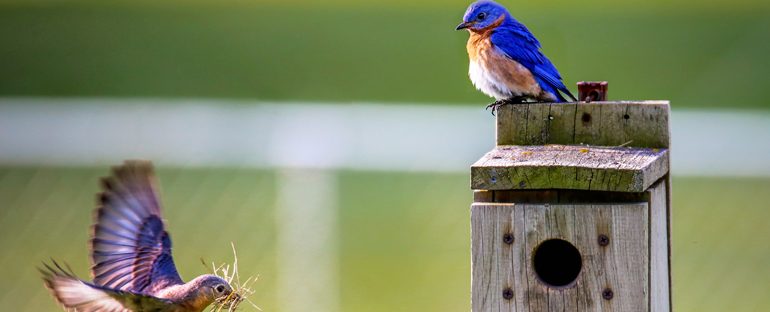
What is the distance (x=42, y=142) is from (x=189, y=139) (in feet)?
4.12

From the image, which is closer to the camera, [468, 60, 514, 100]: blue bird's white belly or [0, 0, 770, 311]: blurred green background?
[468, 60, 514, 100]: blue bird's white belly

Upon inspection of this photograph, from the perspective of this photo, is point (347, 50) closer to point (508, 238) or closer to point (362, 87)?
point (362, 87)

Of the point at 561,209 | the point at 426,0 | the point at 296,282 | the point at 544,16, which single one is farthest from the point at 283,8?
the point at 561,209

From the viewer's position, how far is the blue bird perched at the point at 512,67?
4465 millimetres

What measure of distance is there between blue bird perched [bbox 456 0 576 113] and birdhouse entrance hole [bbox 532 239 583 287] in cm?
94

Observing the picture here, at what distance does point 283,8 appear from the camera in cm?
1902

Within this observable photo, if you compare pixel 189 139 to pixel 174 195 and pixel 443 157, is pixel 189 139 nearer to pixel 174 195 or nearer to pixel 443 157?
pixel 174 195

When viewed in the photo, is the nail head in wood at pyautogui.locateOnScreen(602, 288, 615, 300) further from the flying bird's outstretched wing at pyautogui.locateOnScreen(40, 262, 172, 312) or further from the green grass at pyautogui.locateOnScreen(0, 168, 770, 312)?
the green grass at pyautogui.locateOnScreen(0, 168, 770, 312)

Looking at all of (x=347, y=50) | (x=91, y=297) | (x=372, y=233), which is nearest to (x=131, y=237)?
(x=91, y=297)

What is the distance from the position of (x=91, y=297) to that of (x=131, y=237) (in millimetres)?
698

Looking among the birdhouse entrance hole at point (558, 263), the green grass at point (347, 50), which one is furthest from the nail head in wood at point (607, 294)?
the green grass at point (347, 50)

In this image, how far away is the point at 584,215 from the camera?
3074 mm

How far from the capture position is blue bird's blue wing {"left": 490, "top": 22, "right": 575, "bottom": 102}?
4461mm

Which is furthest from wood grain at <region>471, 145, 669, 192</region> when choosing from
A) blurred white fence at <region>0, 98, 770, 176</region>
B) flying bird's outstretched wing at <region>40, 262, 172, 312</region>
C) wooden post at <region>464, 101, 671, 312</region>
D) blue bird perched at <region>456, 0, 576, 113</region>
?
blurred white fence at <region>0, 98, 770, 176</region>
